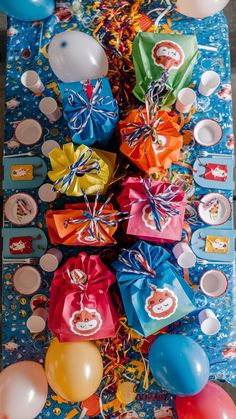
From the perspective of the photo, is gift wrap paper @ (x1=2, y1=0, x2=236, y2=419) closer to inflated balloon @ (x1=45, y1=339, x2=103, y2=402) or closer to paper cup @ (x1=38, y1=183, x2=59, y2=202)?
paper cup @ (x1=38, y1=183, x2=59, y2=202)

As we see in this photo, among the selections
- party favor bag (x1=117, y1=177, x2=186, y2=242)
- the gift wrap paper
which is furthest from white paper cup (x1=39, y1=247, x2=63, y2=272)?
party favor bag (x1=117, y1=177, x2=186, y2=242)

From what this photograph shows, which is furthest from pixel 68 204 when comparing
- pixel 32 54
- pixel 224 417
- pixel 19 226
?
pixel 224 417

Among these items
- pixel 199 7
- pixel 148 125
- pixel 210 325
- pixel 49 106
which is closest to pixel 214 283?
pixel 210 325

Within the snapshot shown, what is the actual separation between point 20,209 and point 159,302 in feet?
1.93

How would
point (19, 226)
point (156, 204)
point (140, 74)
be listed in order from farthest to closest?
point (19, 226)
point (140, 74)
point (156, 204)

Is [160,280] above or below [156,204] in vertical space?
below

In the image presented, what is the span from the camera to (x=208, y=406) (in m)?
1.25

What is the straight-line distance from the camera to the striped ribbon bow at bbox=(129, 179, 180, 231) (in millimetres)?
1208

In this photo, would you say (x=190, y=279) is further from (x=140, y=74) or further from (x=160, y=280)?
(x=140, y=74)

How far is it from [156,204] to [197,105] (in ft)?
1.55

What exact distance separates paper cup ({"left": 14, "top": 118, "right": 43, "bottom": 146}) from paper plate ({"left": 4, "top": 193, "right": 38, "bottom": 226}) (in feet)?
0.64

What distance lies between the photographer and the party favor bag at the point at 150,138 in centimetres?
122

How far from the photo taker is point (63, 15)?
152 cm

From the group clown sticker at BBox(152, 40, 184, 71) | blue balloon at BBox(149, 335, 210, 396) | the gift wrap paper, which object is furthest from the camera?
the gift wrap paper
